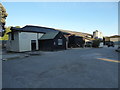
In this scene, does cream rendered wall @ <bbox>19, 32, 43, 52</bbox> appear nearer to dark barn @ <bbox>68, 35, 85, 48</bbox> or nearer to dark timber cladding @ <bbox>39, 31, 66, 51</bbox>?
dark timber cladding @ <bbox>39, 31, 66, 51</bbox>

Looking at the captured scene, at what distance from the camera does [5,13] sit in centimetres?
2459

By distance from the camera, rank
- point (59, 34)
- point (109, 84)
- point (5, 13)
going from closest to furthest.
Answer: point (109, 84) → point (59, 34) → point (5, 13)

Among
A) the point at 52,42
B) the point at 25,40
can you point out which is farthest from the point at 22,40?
the point at 52,42

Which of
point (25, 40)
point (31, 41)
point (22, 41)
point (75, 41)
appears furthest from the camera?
point (75, 41)

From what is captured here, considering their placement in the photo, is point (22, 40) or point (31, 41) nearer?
point (22, 40)

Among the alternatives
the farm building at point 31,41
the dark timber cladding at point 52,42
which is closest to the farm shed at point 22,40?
the farm building at point 31,41

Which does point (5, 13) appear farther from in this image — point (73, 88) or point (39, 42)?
point (73, 88)

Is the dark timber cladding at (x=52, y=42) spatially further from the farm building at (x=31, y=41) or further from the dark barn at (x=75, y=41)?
the dark barn at (x=75, y=41)

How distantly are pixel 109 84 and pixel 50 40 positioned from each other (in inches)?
543

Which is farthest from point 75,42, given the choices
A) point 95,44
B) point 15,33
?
point 15,33

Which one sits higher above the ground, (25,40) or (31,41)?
(25,40)

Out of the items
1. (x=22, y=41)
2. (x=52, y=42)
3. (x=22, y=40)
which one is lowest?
(x=52, y=42)

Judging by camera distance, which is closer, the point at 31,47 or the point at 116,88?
the point at 116,88

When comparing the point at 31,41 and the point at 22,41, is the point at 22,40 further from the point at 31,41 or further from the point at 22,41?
the point at 31,41
